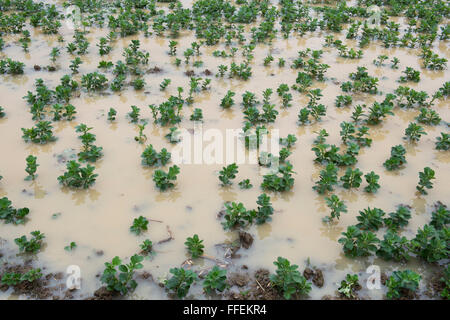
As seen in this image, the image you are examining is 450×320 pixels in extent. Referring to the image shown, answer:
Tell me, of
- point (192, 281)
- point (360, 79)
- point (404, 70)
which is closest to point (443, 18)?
point (404, 70)

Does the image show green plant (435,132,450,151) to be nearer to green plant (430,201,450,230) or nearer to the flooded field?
the flooded field

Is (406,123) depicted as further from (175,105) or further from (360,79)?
(175,105)

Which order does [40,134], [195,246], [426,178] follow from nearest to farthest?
[195,246]
[426,178]
[40,134]

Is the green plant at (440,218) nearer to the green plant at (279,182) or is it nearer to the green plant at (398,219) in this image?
the green plant at (398,219)

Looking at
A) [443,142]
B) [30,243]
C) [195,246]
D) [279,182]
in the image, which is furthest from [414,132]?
[30,243]

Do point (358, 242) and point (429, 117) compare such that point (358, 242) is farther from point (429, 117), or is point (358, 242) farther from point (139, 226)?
point (429, 117)

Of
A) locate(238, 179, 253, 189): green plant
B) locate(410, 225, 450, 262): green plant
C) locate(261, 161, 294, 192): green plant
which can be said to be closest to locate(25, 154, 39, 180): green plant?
locate(238, 179, 253, 189): green plant
